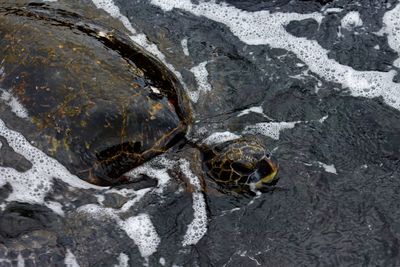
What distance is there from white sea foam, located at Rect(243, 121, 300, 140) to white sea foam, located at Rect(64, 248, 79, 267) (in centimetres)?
172

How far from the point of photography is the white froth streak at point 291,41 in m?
4.61

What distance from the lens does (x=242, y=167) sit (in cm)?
381

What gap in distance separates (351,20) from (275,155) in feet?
6.43

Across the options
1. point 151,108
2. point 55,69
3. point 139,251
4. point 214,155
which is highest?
point 55,69

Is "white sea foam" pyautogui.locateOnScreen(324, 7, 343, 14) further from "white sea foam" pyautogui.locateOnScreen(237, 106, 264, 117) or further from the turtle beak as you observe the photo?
the turtle beak

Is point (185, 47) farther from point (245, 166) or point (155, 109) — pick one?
point (245, 166)

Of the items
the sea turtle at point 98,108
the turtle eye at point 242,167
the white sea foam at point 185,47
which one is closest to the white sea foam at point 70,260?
the sea turtle at point 98,108

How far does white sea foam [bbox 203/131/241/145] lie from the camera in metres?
4.11

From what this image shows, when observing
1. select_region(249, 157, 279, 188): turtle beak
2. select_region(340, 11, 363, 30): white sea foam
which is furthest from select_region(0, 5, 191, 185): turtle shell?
select_region(340, 11, 363, 30): white sea foam

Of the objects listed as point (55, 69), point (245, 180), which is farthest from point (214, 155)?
point (55, 69)

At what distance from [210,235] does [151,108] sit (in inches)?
43.2

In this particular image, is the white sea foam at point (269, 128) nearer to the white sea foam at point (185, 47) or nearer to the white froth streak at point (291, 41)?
the white froth streak at point (291, 41)

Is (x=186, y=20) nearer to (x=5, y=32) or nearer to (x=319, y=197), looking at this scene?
(x=5, y=32)

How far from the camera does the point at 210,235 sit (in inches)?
142
